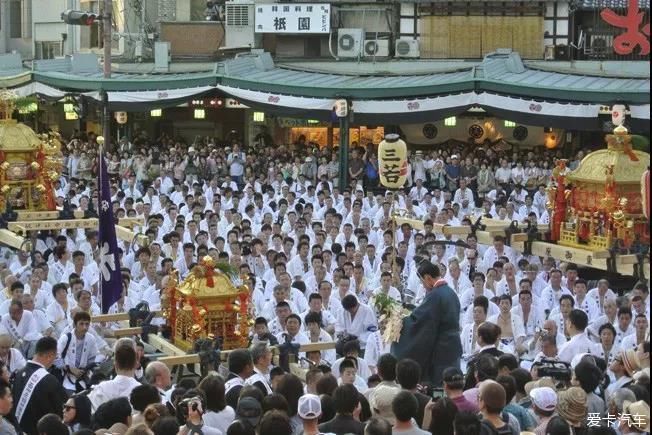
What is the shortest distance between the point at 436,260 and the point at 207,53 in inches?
793

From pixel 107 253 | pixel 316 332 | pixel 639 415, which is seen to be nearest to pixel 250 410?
pixel 639 415

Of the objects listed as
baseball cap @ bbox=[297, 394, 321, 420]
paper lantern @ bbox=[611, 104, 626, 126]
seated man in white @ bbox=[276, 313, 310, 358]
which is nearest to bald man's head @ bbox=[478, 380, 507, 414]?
baseball cap @ bbox=[297, 394, 321, 420]

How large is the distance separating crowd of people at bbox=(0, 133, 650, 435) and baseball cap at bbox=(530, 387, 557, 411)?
0.04 ft

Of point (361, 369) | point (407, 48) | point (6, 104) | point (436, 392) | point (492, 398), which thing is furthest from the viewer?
point (407, 48)

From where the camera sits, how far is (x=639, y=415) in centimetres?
733

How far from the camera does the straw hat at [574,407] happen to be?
7.59 meters

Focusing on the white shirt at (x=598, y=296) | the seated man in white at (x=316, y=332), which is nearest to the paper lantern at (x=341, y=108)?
the white shirt at (x=598, y=296)

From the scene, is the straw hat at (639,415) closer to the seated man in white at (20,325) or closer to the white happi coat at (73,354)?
the white happi coat at (73,354)

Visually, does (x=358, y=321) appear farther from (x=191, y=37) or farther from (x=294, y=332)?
(x=191, y=37)

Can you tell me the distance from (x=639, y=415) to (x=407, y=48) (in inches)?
988

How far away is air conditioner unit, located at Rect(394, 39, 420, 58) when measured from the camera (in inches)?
1248

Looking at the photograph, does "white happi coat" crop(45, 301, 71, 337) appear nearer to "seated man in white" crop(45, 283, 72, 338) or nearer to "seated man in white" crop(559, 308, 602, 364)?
"seated man in white" crop(45, 283, 72, 338)

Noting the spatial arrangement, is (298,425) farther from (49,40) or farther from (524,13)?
(49,40)

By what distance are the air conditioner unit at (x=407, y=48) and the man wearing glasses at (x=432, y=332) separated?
22.6m
